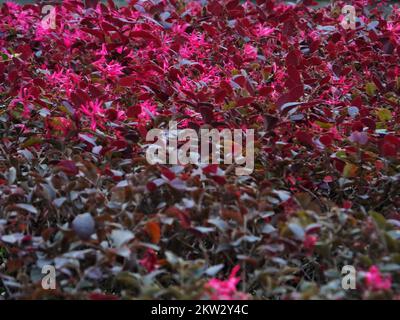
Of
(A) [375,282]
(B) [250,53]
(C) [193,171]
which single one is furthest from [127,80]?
(A) [375,282]

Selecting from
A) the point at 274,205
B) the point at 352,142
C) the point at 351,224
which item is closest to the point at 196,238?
the point at 274,205

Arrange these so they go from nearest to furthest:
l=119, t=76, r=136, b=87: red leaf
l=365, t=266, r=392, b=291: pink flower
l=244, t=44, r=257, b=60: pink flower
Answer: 1. l=365, t=266, r=392, b=291: pink flower
2. l=119, t=76, r=136, b=87: red leaf
3. l=244, t=44, r=257, b=60: pink flower

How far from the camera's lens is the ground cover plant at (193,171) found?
185cm

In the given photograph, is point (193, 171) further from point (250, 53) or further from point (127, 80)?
point (250, 53)

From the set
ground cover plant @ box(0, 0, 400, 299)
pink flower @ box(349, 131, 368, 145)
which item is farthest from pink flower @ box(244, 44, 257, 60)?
pink flower @ box(349, 131, 368, 145)

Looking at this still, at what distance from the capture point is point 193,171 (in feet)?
7.07

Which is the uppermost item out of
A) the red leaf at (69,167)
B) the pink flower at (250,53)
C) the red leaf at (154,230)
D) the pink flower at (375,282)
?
the pink flower at (250,53)

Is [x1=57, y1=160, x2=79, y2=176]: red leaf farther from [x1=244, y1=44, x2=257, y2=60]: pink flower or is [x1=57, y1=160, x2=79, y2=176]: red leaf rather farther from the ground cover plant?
[x1=244, y1=44, x2=257, y2=60]: pink flower

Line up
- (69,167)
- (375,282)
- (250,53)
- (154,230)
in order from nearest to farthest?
(375,282) → (154,230) → (69,167) → (250,53)

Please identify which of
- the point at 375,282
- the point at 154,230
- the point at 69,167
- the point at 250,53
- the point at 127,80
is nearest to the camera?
the point at 375,282

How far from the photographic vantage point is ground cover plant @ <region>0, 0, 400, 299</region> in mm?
1846

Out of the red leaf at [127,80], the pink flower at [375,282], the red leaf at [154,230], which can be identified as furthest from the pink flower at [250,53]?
the pink flower at [375,282]

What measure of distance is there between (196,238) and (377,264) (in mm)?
506

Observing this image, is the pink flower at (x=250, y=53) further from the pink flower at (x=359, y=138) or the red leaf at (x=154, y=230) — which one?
the red leaf at (x=154, y=230)
